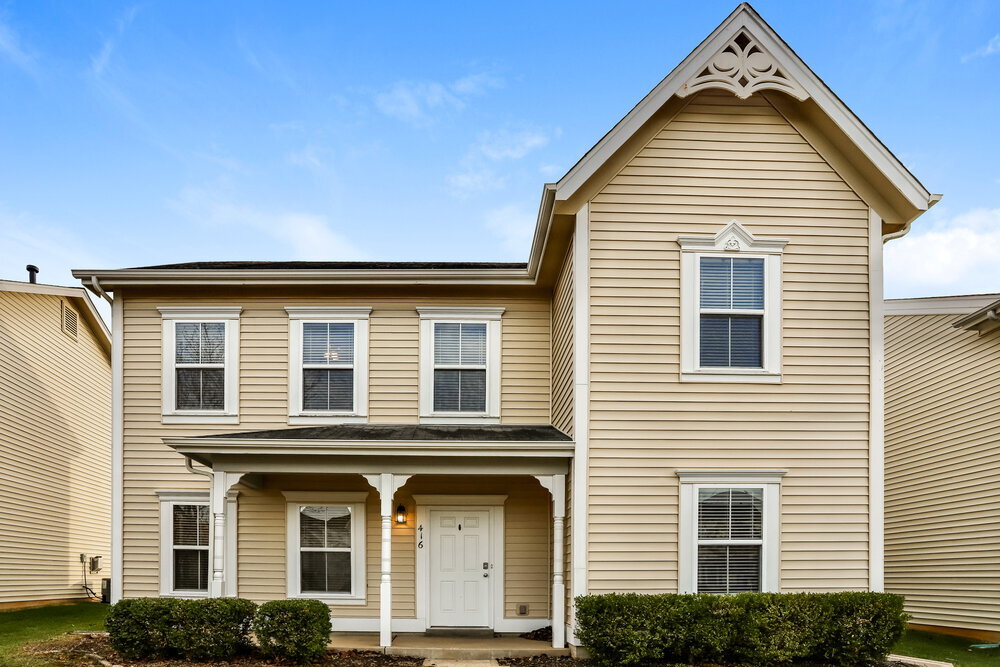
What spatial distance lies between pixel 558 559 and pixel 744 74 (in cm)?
639

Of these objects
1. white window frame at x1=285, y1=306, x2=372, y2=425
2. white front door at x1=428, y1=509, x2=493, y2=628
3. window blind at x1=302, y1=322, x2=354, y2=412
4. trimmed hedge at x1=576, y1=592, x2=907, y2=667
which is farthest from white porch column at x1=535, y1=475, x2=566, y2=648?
window blind at x1=302, y1=322, x2=354, y2=412

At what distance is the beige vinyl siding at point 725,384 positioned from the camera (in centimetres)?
990

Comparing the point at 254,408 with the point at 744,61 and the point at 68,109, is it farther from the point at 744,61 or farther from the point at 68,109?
the point at 68,109

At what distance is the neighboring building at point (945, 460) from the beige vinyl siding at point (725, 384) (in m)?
3.70

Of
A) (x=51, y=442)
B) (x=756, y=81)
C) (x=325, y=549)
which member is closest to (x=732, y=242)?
(x=756, y=81)

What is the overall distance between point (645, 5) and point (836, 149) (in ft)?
40.4

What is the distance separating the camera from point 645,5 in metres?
21.1

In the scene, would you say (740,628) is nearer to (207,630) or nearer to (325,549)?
(325,549)

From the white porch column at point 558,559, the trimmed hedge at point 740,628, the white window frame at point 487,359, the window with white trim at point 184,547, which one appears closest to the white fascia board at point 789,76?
the white window frame at point 487,359

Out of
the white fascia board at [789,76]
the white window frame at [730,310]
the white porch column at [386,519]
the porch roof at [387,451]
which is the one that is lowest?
the white porch column at [386,519]

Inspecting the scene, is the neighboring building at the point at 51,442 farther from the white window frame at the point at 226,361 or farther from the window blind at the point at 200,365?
the window blind at the point at 200,365

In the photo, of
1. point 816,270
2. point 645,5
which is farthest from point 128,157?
point 816,270

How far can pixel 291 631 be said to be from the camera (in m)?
9.52

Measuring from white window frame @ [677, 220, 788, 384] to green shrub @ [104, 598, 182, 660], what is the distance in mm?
6768
